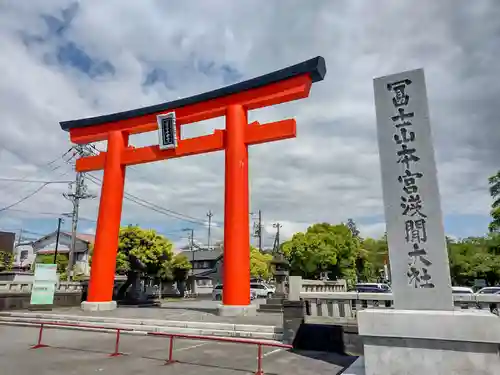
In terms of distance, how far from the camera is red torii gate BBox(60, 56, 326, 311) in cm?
1292

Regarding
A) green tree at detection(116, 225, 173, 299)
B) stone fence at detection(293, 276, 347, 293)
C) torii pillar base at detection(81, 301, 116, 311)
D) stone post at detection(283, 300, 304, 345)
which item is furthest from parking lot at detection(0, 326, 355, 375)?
green tree at detection(116, 225, 173, 299)

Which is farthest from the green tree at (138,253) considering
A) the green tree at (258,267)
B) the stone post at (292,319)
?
the green tree at (258,267)

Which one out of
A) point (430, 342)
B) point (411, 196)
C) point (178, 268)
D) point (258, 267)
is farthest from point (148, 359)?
point (258, 267)

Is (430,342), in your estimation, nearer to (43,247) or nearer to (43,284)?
(43,284)

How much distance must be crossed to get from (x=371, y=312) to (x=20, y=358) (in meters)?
7.35

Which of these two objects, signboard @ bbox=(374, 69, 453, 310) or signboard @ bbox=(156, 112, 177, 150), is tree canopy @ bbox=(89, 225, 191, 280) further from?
signboard @ bbox=(374, 69, 453, 310)

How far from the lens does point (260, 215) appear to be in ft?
175

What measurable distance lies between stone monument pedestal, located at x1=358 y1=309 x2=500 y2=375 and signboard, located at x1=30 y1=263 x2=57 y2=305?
14.4 metres

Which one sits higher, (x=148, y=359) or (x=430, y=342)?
(x=430, y=342)

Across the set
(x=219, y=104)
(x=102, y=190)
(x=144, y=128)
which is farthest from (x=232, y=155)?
(x=102, y=190)

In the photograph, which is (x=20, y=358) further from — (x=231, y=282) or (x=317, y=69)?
(x=317, y=69)

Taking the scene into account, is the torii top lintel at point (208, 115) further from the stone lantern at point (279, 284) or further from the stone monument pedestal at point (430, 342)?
the stone monument pedestal at point (430, 342)

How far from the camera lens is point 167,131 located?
15.6 m

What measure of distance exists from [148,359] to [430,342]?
5.55 metres
